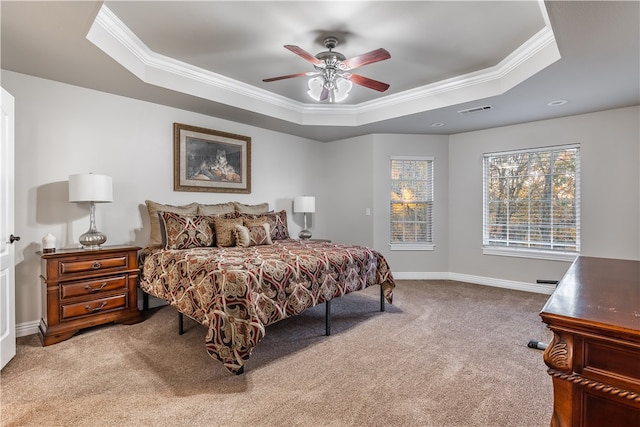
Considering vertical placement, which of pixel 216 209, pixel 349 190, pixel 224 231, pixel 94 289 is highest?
pixel 349 190

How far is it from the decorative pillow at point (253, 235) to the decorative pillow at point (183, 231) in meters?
0.33

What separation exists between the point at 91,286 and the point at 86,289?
0.14 feet

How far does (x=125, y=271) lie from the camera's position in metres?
3.19

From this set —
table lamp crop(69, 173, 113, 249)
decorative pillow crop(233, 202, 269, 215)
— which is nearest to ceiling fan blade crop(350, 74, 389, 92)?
decorative pillow crop(233, 202, 269, 215)

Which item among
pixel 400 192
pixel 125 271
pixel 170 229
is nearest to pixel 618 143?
pixel 400 192

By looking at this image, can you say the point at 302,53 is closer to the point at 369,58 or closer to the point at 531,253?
the point at 369,58

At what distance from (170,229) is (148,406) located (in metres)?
1.91

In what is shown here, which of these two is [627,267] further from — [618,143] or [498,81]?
[618,143]

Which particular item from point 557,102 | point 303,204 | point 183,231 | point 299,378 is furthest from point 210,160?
point 557,102

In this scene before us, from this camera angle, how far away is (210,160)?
4.40m

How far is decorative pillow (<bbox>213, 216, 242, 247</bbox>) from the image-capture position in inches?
145

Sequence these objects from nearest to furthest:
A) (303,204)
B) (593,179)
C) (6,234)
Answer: (6,234), (593,179), (303,204)

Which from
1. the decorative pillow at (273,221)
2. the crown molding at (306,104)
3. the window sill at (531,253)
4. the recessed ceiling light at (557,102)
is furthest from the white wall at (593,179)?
the decorative pillow at (273,221)

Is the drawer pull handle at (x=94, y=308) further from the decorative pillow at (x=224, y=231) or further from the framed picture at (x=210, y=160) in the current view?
the framed picture at (x=210, y=160)
